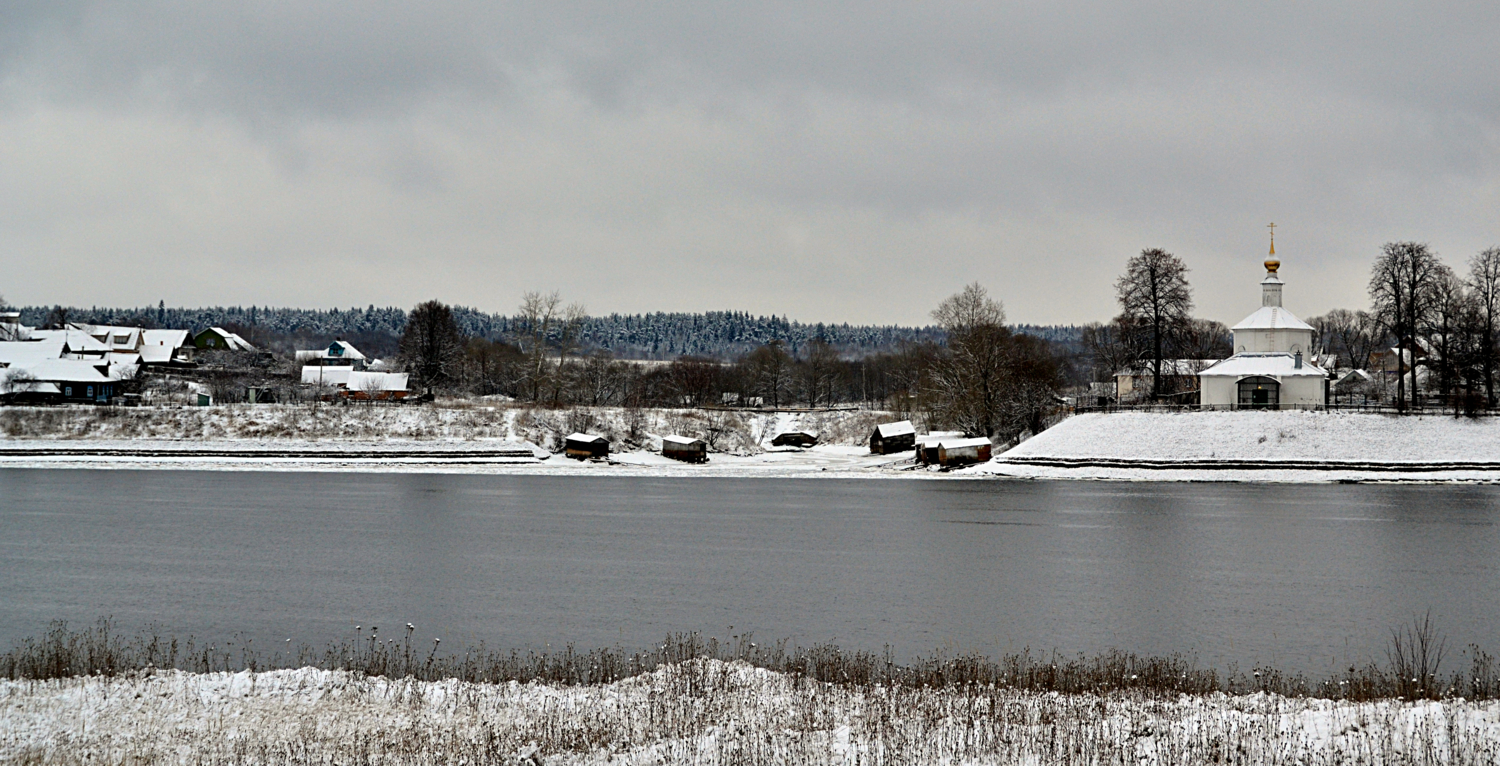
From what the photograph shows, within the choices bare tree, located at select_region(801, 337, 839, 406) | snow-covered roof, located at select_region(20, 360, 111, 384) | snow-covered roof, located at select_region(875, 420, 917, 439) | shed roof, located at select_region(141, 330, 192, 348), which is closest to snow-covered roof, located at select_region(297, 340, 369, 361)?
shed roof, located at select_region(141, 330, 192, 348)

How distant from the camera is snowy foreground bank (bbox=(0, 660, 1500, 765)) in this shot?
11172mm

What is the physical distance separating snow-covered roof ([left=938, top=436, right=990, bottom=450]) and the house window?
1559 centimetres

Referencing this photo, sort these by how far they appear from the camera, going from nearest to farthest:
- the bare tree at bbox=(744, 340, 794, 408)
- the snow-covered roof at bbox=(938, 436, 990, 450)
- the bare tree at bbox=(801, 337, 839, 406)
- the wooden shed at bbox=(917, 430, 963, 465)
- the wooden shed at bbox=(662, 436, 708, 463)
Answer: the snow-covered roof at bbox=(938, 436, 990, 450) → the wooden shed at bbox=(917, 430, 963, 465) → the wooden shed at bbox=(662, 436, 708, 463) → the bare tree at bbox=(744, 340, 794, 408) → the bare tree at bbox=(801, 337, 839, 406)

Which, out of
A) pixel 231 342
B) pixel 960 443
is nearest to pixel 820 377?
pixel 231 342

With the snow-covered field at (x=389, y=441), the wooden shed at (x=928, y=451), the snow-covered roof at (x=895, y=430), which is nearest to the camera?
the wooden shed at (x=928, y=451)

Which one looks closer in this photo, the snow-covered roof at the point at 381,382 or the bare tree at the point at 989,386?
the bare tree at the point at 989,386

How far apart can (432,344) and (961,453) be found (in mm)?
58634

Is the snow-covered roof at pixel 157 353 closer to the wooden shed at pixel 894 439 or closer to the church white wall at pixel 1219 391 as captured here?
the wooden shed at pixel 894 439

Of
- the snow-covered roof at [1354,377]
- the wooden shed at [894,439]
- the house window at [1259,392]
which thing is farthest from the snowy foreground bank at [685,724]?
the snow-covered roof at [1354,377]

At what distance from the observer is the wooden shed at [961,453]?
6116 centimetres

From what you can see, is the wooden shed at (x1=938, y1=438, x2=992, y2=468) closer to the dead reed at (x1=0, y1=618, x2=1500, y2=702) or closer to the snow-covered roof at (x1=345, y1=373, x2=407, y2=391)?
the dead reed at (x1=0, y1=618, x2=1500, y2=702)

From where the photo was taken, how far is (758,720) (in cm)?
1252

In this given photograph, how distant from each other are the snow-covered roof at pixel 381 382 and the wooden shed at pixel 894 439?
46.7 metres

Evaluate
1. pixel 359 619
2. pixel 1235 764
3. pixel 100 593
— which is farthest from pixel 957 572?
pixel 100 593
